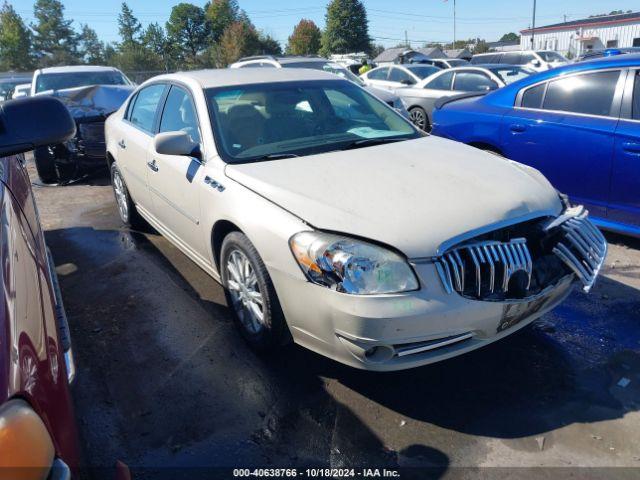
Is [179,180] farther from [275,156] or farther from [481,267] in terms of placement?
[481,267]

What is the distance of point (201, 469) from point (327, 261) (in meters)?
1.10

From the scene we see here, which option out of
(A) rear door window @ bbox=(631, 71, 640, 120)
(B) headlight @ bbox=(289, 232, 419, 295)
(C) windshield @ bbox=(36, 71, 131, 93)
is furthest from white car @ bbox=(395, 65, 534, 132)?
(B) headlight @ bbox=(289, 232, 419, 295)

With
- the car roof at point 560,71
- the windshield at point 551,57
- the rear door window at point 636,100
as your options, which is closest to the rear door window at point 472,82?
the car roof at point 560,71

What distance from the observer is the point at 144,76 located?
32.4 metres

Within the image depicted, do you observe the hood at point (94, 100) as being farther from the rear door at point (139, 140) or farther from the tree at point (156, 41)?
the tree at point (156, 41)

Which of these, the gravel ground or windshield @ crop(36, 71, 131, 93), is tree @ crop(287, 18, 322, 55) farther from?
the gravel ground

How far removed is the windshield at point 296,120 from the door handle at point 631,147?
167 centimetres

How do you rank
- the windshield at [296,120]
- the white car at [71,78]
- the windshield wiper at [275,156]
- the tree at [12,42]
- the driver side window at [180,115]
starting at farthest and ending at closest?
the tree at [12,42] < the white car at [71,78] < the driver side window at [180,115] < the windshield at [296,120] < the windshield wiper at [275,156]

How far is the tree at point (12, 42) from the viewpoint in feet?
186

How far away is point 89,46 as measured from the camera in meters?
71.8

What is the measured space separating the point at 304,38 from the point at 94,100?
74208 millimetres

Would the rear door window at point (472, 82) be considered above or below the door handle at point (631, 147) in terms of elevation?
above

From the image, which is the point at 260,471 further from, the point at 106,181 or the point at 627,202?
the point at 106,181

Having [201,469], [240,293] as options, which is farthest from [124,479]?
[240,293]
